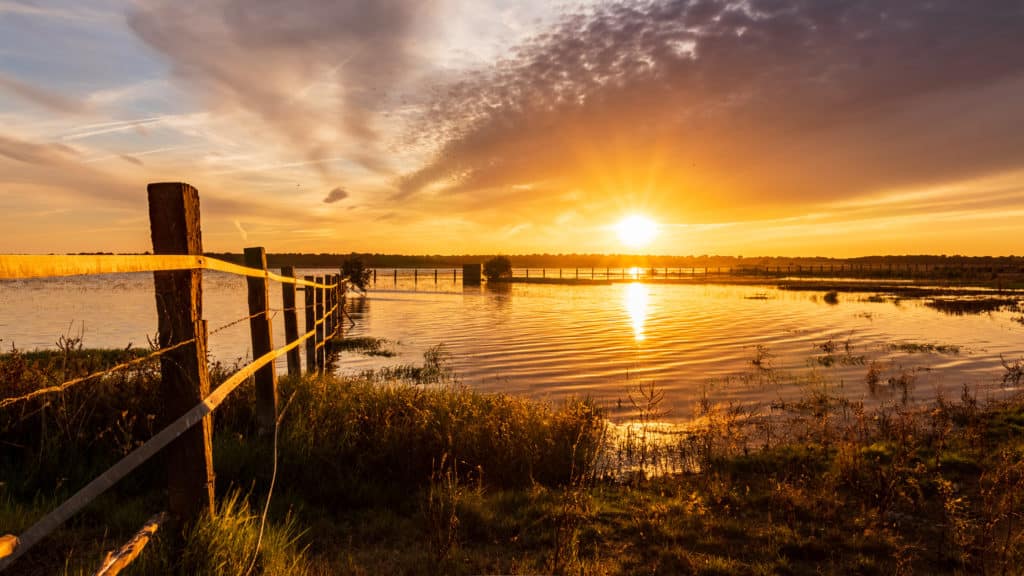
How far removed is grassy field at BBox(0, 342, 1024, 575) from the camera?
4.54 meters

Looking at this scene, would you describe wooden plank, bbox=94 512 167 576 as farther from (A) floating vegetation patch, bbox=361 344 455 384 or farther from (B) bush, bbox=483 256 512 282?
(B) bush, bbox=483 256 512 282

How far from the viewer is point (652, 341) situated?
19531 mm

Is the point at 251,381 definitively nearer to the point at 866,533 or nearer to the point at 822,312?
the point at 866,533

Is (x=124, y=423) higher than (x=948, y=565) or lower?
higher

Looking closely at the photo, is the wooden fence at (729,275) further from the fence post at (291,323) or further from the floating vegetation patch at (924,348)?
the fence post at (291,323)

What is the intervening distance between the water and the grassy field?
3560 mm

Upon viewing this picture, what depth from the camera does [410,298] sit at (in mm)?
39438

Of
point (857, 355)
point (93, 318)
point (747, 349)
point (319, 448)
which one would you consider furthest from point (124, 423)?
point (93, 318)

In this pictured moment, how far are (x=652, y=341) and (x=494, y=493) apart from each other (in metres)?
14.3

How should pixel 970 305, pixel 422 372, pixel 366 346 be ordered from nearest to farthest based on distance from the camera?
1. pixel 422 372
2. pixel 366 346
3. pixel 970 305

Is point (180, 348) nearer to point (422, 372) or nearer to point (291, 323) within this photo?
point (291, 323)

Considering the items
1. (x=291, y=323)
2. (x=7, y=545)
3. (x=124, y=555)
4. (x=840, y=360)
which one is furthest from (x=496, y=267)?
Result: (x=7, y=545)

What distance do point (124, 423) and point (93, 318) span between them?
24.3m

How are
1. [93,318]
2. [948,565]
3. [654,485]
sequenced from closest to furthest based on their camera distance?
[948,565] → [654,485] → [93,318]
